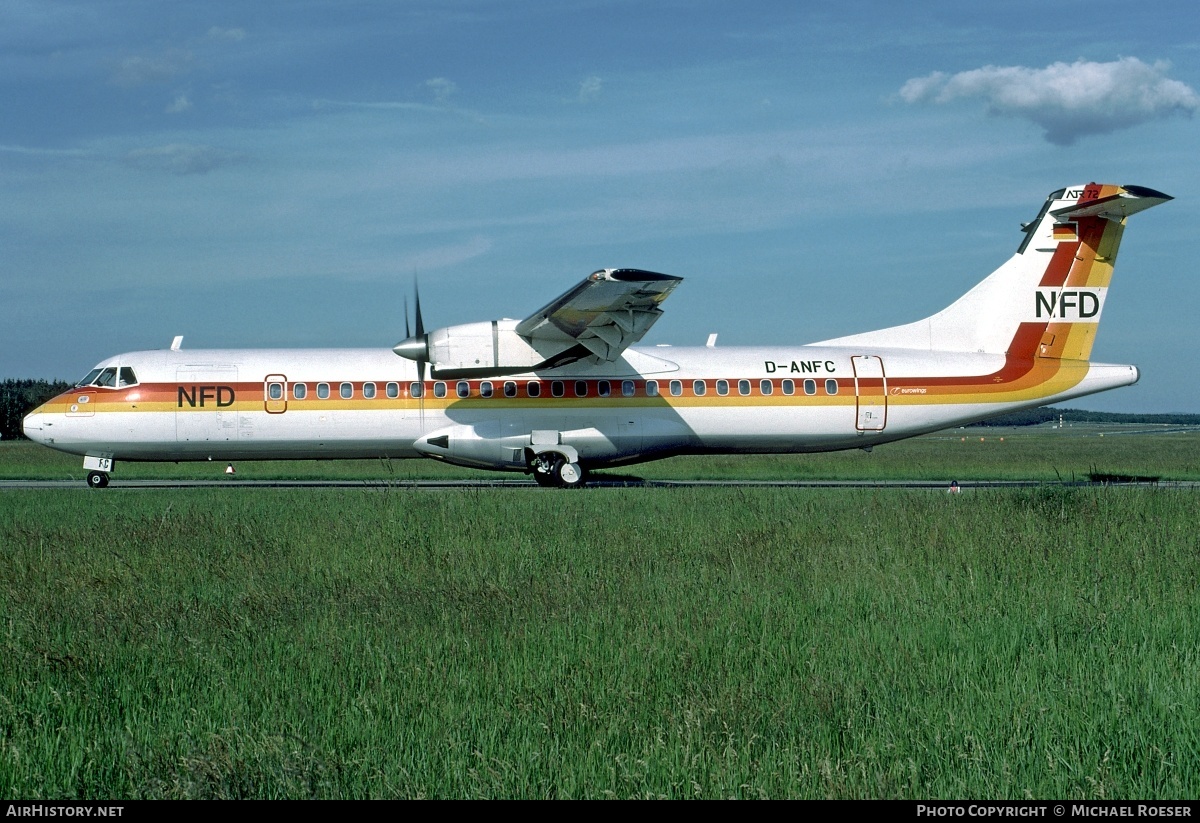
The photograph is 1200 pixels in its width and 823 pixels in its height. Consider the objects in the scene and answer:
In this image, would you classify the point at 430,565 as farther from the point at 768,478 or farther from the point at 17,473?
the point at 17,473

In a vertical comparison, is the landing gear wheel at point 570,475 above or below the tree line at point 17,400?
below

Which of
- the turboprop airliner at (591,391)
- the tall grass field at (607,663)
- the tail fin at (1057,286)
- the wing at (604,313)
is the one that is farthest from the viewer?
the tail fin at (1057,286)

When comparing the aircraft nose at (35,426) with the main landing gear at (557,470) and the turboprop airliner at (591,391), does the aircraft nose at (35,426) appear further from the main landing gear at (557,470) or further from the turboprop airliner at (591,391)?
the main landing gear at (557,470)

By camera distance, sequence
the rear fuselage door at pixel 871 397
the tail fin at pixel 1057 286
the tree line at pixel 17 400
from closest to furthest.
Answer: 1. the rear fuselage door at pixel 871 397
2. the tail fin at pixel 1057 286
3. the tree line at pixel 17 400

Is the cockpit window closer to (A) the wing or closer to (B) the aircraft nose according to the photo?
(B) the aircraft nose

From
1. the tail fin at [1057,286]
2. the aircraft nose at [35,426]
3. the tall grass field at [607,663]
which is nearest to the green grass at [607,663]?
the tall grass field at [607,663]

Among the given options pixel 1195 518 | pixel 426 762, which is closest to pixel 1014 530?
pixel 1195 518

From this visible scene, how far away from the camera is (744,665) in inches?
257

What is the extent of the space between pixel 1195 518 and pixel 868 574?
5986mm

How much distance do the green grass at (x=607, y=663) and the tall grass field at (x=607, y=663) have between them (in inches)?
1.0

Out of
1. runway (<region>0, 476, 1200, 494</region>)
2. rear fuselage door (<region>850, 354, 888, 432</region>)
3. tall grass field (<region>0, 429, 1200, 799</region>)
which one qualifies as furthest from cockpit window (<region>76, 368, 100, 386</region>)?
rear fuselage door (<region>850, 354, 888, 432</region>)

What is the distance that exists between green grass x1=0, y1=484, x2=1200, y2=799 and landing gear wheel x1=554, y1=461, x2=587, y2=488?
10158mm

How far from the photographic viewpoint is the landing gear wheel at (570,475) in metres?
22.8

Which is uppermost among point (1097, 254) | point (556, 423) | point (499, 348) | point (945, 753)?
point (1097, 254)
